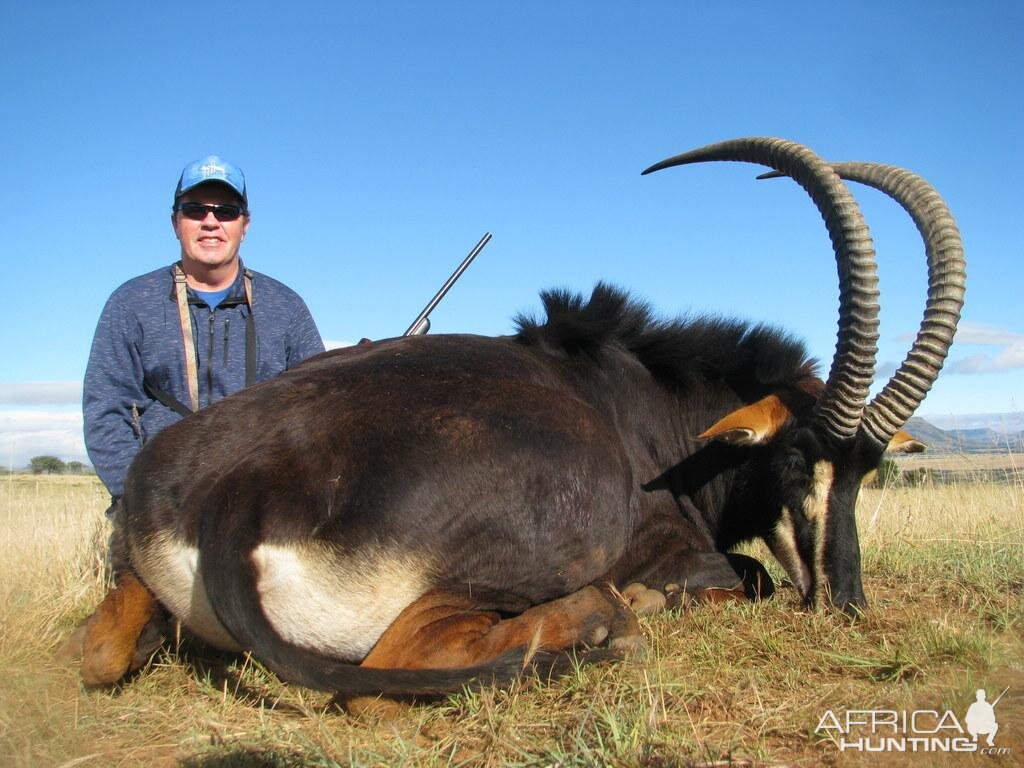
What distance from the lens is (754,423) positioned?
4.84m

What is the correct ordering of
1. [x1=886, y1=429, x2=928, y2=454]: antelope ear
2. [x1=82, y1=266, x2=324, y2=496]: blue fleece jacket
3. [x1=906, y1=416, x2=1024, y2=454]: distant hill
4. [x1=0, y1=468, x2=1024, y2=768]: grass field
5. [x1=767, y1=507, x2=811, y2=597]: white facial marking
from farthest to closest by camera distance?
[x1=906, y1=416, x2=1024, y2=454]: distant hill → [x1=82, y1=266, x2=324, y2=496]: blue fleece jacket → [x1=886, y1=429, x2=928, y2=454]: antelope ear → [x1=767, y1=507, x2=811, y2=597]: white facial marking → [x1=0, y1=468, x2=1024, y2=768]: grass field

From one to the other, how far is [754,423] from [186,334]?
3828 millimetres

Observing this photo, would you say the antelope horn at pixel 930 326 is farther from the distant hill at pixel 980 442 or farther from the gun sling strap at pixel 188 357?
the distant hill at pixel 980 442

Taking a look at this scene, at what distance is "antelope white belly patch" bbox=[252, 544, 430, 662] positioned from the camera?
3432 mm

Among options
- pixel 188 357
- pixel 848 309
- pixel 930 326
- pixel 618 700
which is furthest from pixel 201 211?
pixel 930 326

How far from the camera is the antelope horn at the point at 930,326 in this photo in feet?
15.0

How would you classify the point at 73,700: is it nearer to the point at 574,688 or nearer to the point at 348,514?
the point at 348,514

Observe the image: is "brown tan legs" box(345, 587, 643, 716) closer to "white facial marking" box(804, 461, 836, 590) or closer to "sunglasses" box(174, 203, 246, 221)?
"white facial marking" box(804, 461, 836, 590)

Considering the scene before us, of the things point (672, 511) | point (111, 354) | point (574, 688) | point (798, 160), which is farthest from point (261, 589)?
point (798, 160)

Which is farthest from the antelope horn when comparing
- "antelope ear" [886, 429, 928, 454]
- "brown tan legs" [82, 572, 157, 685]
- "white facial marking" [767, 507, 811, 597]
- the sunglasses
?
the sunglasses

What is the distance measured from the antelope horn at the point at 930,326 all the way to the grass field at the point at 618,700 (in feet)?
3.53

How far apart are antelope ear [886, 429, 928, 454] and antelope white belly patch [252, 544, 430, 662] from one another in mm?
3140

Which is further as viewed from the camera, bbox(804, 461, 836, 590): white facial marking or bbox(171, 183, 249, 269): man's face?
bbox(171, 183, 249, 269): man's face

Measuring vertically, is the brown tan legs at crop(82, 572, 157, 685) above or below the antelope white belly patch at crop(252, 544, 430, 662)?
below
